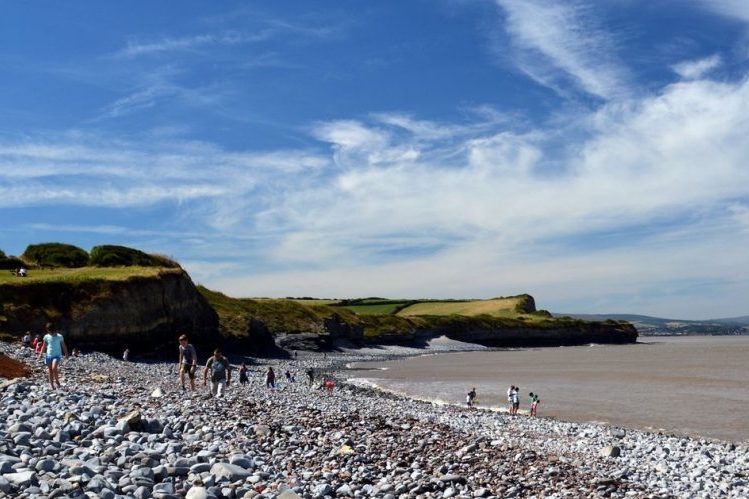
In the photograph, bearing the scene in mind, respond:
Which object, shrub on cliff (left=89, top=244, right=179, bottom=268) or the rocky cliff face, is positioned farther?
shrub on cliff (left=89, top=244, right=179, bottom=268)

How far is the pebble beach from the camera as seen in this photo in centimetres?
1013

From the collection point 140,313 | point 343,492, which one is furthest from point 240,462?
point 140,313

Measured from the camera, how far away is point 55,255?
77.4 metres

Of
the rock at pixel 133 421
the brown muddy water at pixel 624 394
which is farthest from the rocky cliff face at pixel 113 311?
the rock at pixel 133 421

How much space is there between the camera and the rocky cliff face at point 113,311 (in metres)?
50.8

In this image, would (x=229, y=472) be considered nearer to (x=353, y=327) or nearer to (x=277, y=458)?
(x=277, y=458)

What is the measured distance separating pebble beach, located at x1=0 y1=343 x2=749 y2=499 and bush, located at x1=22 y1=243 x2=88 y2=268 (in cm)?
6168

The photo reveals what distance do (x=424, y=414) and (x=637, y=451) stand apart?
41.5 feet

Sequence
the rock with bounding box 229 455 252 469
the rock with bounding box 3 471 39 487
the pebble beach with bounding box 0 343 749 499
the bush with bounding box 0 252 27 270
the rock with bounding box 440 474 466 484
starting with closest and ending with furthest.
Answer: the rock with bounding box 3 471 39 487 < the pebble beach with bounding box 0 343 749 499 < the rock with bounding box 229 455 252 469 < the rock with bounding box 440 474 466 484 < the bush with bounding box 0 252 27 270

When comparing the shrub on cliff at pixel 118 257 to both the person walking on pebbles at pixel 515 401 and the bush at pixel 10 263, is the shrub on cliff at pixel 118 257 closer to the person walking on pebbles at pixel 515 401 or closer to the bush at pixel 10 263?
the bush at pixel 10 263

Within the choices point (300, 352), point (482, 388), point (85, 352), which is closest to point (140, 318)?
point (85, 352)

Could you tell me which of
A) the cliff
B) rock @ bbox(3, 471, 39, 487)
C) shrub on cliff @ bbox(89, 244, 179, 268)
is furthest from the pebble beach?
the cliff

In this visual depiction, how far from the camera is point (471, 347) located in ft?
525

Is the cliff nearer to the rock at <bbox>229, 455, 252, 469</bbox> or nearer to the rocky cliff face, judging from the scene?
the rocky cliff face
